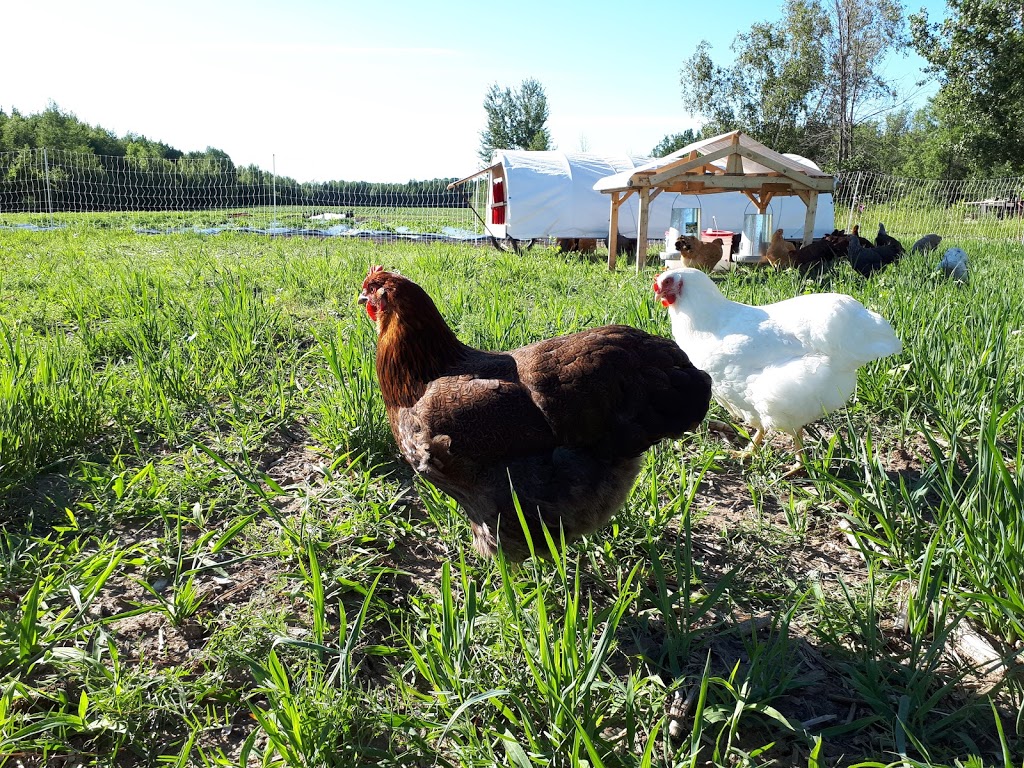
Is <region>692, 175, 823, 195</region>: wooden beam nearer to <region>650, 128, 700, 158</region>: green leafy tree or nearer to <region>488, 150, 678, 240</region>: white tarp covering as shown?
<region>488, 150, 678, 240</region>: white tarp covering

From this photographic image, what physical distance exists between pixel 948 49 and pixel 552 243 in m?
12.5

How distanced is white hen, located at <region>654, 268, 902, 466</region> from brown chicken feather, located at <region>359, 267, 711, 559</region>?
0.87 meters

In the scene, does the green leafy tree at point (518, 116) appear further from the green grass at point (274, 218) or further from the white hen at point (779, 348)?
the white hen at point (779, 348)

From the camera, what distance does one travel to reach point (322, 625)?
156 centimetres

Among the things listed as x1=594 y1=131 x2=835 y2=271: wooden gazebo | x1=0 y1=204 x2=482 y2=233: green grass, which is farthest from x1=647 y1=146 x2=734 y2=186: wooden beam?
x1=0 y1=204 x2=482 y2=233: green grass

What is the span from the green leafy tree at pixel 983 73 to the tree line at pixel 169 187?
14.0 metres

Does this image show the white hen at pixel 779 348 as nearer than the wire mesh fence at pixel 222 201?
Yes

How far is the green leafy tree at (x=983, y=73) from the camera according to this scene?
15.7m

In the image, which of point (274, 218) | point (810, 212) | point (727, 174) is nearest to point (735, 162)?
point (727, 174)

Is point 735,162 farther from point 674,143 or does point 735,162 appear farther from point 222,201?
point 674,143

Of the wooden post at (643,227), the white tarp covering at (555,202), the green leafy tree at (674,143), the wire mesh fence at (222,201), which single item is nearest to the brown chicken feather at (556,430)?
the wooden post at (643,227)

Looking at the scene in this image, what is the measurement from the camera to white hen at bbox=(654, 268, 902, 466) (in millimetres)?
2674

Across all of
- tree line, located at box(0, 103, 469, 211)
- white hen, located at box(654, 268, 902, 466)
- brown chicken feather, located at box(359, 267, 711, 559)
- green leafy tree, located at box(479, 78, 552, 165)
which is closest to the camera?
brown chicken feather, located at box(359, 267, 711, 559)

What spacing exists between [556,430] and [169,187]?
67.0 feet
